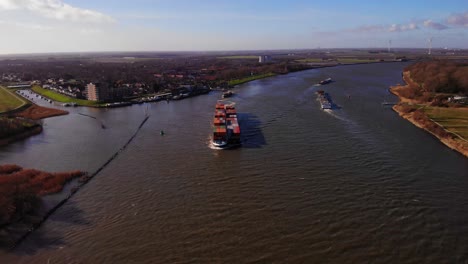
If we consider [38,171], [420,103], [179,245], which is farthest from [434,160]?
[38,171]

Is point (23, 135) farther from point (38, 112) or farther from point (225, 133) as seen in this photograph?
point (225, 133)

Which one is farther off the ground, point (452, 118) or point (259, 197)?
point (452, 118)

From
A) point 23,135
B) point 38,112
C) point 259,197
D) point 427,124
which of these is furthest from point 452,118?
point 38,112

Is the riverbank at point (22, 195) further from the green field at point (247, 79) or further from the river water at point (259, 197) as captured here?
the green field at point (247, 79)

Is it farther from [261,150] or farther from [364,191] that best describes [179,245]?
[261,150]

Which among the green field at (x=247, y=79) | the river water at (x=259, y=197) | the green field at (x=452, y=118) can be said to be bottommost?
the river water at (x=259, y=197)

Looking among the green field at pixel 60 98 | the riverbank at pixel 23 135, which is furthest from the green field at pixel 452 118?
the green field at pixel 60 98
